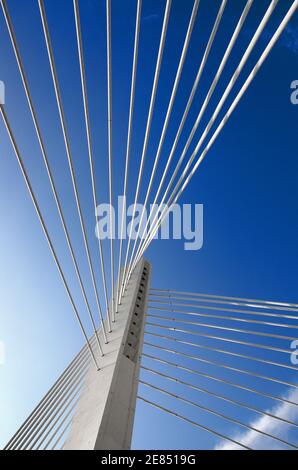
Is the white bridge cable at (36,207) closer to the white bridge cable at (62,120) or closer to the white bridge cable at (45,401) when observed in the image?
the white bridge cable at (62,120)

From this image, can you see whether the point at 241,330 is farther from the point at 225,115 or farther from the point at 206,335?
the point at 225,115

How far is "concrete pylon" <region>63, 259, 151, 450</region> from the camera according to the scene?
1766 millimetres

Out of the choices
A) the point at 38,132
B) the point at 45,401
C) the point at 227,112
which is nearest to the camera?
the point at 38,132

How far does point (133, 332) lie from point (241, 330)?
51.0 inches

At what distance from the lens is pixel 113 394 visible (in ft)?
6.76

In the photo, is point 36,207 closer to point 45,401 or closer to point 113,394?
point 113,394

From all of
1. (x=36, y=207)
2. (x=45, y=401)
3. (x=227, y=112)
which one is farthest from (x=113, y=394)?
(x=227, y=112)

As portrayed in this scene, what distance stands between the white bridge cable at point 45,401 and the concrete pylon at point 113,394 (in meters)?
0.71

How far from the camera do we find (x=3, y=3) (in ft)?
3.87

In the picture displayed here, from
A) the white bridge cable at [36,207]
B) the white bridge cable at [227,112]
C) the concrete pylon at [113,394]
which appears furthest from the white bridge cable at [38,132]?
the white bridge cable at [227,112]

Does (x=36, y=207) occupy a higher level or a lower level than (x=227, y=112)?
lower

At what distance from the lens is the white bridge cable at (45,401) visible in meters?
2.56

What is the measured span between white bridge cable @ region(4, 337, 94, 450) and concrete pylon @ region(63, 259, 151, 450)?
2.32ft

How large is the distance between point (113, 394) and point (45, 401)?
1.20 meters
